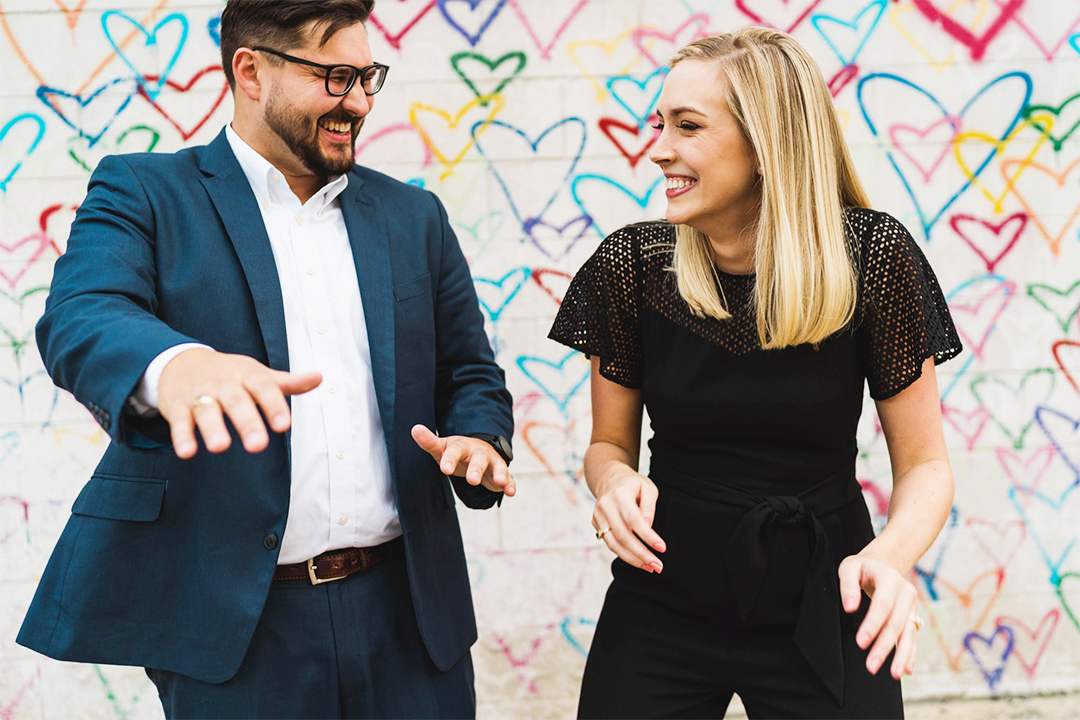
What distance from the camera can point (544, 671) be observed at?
299 cm

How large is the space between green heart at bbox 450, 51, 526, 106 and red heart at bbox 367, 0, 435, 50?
146 millimetres

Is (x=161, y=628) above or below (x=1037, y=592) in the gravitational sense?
above

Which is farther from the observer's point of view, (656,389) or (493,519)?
(493,519)

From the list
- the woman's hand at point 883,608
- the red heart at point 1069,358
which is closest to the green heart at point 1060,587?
the red heart at point 1069,358

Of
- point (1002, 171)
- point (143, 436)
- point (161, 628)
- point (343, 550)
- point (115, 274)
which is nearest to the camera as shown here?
point (143, 436)

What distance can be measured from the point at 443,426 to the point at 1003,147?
6.67 feet

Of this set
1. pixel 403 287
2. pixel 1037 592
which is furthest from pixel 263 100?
pixel 1037 592

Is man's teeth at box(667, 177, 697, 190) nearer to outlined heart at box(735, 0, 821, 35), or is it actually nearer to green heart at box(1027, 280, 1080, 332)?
outlined heart at box(735, 0, 821, 35)

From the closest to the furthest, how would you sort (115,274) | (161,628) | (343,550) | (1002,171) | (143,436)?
(143,436) < (115,274) < (161,628) < (343,550) < (1002,171)

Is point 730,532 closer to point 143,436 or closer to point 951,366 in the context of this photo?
point 143,436

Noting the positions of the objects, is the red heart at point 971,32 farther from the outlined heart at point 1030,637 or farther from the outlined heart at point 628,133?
the outlined heart at point 1030,637

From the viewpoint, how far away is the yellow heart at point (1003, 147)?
2.84m

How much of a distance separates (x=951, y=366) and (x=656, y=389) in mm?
1611

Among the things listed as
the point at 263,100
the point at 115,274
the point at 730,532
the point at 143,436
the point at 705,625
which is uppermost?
the point at 263,100
